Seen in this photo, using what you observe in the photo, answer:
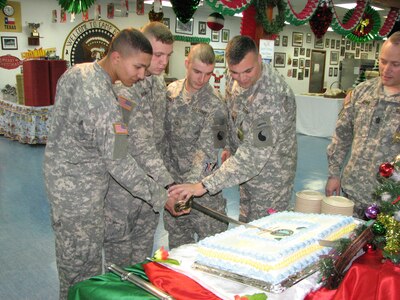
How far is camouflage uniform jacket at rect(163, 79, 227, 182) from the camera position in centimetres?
239

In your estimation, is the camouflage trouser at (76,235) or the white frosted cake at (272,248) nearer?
the white frosted cake at (272,248)

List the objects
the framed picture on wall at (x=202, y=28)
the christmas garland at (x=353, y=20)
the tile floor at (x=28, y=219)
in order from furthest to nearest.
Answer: the framed picture on wall at (x=202, y=28) → the christmas garland at (x=353, y=20) → the tile floor at (x=28, y=219)

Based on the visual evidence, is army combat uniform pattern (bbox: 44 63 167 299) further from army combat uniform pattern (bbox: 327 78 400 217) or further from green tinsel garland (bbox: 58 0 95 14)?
green tinsel garland (bbox: 58 0 95 14)

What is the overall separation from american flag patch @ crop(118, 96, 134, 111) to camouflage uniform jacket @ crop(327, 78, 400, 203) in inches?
50.3

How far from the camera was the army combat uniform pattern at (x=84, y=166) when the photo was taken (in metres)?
1.72

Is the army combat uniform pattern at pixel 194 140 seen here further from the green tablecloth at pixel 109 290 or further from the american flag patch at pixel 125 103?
the green tablecloth at pixel 109 290

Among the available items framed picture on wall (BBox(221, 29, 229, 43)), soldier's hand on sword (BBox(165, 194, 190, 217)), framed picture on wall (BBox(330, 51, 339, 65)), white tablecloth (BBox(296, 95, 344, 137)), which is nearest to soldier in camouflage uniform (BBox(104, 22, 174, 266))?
soldier's hand on sword (BBox(165, 194, 190, 217))

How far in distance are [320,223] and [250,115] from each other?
2.66 ft

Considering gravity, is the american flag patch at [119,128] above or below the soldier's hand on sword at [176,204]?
above

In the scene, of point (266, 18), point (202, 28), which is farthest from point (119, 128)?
point (202, 28)

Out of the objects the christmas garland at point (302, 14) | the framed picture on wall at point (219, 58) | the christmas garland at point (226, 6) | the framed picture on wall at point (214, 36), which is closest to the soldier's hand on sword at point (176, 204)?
the christmas garland at point (226, 6)

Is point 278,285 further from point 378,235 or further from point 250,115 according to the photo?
point 250,115

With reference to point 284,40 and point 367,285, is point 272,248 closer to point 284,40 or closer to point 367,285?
point 367,285

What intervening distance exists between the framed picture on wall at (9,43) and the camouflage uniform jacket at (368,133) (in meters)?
8.01
